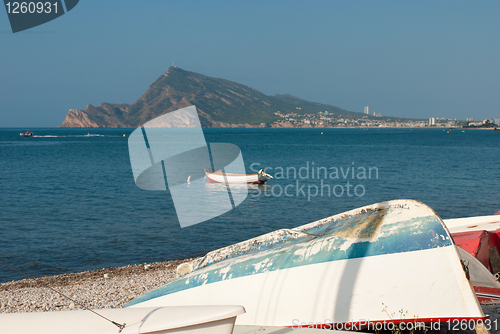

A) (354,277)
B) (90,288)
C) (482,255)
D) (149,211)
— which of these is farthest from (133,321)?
(149,211)

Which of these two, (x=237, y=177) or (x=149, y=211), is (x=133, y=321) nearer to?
(x=149, y=211)

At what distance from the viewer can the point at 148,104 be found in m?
166

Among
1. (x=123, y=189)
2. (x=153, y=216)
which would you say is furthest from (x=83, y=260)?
(x=123, y=189)

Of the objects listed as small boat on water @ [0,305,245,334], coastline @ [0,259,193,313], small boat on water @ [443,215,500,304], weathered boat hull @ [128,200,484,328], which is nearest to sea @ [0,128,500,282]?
coastline @ [0,259,193,313]

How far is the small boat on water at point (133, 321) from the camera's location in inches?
137

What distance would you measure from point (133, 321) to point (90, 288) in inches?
245

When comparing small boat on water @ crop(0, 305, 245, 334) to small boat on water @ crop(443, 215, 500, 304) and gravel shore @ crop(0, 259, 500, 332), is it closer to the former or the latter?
small boat on water @ crop(443, 215, 500, 304)

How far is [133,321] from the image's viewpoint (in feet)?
12.1

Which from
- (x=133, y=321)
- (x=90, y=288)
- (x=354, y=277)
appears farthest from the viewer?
(x=90, y=288)

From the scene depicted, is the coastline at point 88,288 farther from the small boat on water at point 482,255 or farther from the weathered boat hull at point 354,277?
the small boat on water at point 482,255

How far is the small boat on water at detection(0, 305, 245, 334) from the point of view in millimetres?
3482

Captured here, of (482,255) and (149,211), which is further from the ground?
(482,255)

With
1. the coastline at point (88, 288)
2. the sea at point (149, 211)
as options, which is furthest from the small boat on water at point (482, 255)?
the sea at point (149, 211)

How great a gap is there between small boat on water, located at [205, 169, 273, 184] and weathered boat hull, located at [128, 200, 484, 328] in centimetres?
2364
